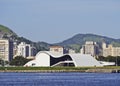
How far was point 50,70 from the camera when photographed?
601 ft

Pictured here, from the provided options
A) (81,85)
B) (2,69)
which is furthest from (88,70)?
(81,85)

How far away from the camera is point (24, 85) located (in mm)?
86375

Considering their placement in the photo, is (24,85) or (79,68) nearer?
(24,85)

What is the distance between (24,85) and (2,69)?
355ft

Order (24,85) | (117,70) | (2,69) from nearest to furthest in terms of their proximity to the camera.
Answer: (24,85) < (117,70) < (2,69)

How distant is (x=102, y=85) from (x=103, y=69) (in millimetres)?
94600

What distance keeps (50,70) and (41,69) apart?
4857 millimetres

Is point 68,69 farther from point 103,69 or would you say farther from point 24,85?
point 24,85

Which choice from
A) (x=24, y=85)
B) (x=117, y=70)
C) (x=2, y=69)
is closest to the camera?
(x=24, y=85)

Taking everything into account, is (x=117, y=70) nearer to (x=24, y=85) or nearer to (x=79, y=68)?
(x=79, y=68)

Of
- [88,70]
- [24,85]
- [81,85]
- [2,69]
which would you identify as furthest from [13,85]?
[2,69]

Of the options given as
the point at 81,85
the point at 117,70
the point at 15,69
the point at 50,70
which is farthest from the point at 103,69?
the point at 81,85

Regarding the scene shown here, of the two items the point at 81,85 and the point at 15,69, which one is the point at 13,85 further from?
the point at 15,69

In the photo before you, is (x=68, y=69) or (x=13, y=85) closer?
(x=13, y=85)
